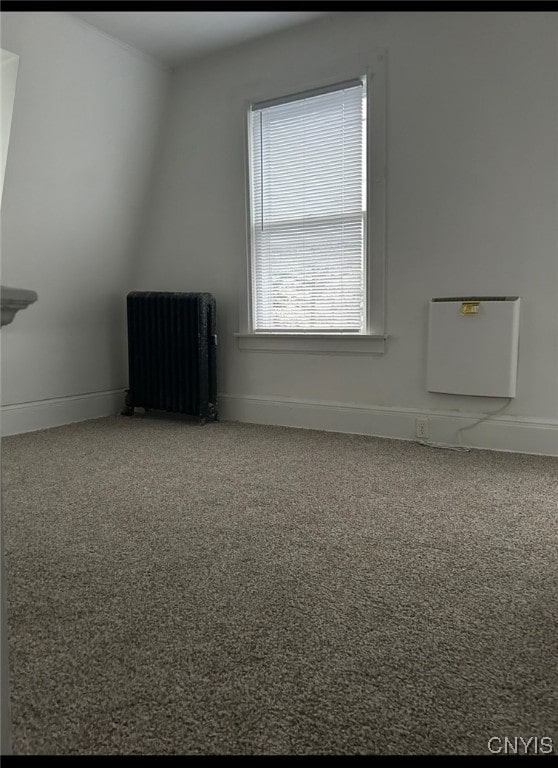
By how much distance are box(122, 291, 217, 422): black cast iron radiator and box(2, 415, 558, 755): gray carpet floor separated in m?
1.20

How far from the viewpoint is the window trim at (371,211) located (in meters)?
3.14

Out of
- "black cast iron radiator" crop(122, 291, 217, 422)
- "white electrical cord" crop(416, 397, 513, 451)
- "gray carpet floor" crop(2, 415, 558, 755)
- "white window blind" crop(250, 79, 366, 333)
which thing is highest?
"white window blind" crop(250, 79, 366, 333)

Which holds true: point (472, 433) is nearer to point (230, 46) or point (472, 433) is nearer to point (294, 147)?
point (294, 147)

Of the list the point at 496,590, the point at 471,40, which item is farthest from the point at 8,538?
the point at 471,40

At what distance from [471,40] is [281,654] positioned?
10.1 ft

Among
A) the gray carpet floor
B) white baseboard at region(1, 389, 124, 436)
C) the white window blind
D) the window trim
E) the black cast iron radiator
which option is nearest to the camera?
the gray carpet floor

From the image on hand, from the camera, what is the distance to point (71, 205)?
11.4 ft

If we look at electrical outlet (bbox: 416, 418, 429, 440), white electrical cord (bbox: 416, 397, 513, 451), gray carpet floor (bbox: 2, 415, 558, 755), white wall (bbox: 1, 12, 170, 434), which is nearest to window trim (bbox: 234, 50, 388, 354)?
electrical outlet (bbox: 416, 418, 429, 440)

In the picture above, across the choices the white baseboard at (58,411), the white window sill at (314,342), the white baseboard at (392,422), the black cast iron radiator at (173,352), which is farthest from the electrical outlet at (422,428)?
the white baseboard at (58,411)

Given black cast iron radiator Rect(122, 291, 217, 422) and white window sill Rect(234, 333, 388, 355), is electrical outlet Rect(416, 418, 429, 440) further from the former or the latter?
black cast iron radiator Rect(122, 291, 217, 422)

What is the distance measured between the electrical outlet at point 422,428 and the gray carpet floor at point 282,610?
0.63m

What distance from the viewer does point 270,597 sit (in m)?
1.40

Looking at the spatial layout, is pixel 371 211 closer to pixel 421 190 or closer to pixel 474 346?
pixel 421 190

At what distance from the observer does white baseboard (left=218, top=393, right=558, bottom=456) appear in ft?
9.50
